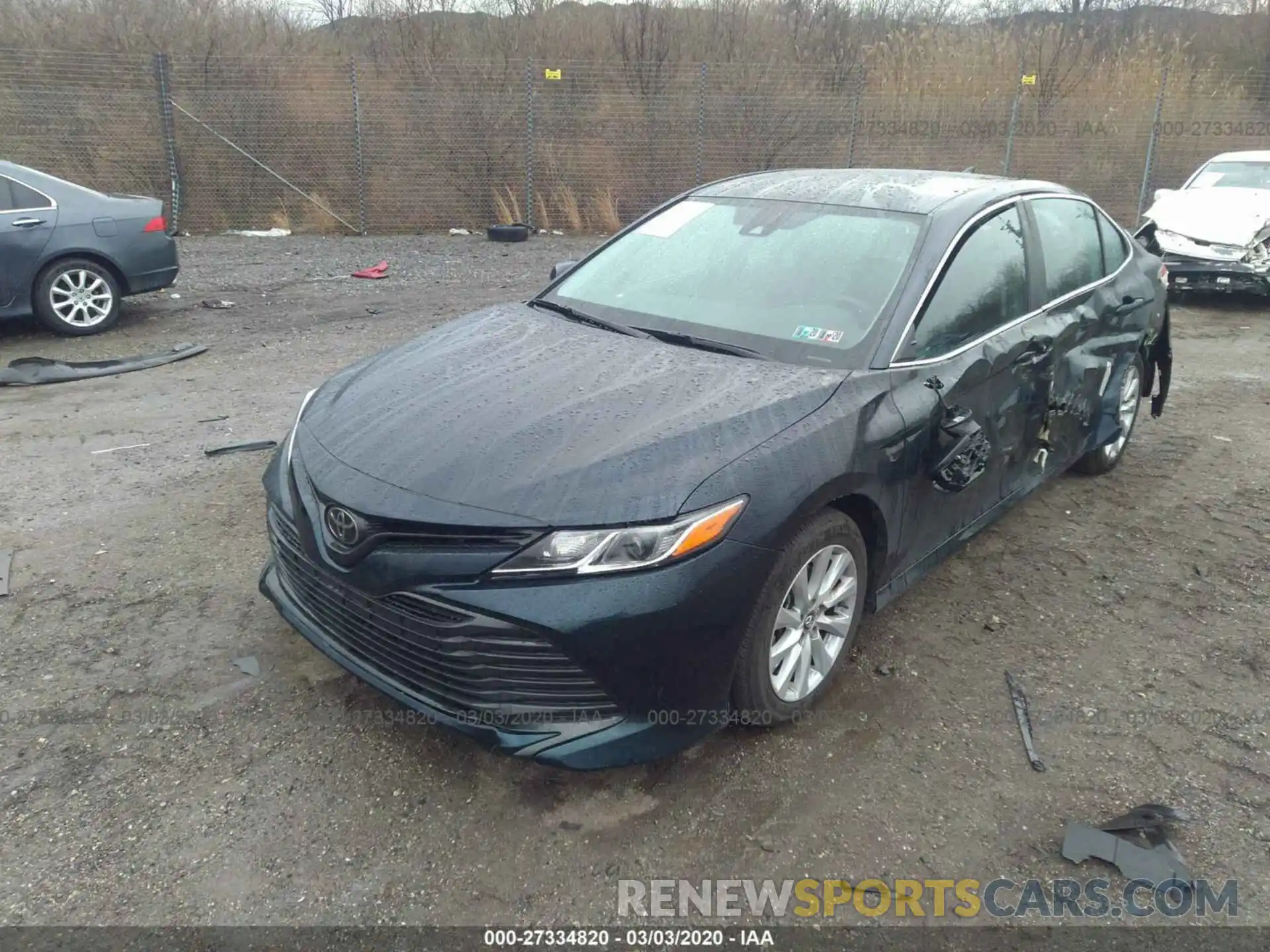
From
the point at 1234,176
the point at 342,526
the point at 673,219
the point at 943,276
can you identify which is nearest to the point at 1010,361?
the point at 943,276

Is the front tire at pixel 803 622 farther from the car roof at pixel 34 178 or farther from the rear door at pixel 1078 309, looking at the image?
the car roof at pixel 34 178

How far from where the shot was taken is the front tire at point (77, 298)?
7.70 meters

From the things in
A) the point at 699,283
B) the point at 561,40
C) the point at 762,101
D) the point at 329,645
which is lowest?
the point at 329,645

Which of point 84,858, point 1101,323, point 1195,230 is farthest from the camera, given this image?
point 1195,230

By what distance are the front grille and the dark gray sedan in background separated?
6655mm

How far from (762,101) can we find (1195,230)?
26.6ft

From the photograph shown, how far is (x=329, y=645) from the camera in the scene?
2.83 m

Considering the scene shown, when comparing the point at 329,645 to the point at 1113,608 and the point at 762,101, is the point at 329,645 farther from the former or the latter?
the point at 762,101

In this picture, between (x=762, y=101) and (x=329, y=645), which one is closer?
(x=329, y=645)

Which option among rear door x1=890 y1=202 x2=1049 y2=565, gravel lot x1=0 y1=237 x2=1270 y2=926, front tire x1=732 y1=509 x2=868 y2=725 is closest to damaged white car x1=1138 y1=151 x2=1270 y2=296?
gravel lot x1=0 y1=237 x2=1270 y2=926

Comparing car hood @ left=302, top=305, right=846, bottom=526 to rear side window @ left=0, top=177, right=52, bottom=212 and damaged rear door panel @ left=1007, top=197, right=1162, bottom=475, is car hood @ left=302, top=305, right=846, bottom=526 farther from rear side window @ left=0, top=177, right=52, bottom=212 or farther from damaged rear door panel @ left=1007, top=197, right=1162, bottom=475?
rear side window @ left=0, top=177, right=52, bottom=212

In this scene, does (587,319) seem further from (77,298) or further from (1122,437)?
(77,298)

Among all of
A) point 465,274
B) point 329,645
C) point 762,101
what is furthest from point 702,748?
point 762,101

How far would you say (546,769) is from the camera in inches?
112
